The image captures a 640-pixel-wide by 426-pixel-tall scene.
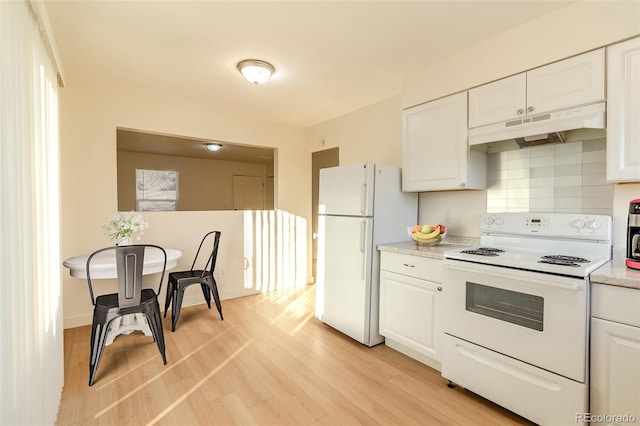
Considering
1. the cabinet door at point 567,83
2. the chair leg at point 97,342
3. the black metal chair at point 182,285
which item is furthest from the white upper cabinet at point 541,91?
the chair leg at point 97,342

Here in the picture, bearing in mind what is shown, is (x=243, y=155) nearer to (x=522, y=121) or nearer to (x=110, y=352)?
(x=110, y=352)

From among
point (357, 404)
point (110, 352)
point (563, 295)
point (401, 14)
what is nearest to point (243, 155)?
point (110, 352)

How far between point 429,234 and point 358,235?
593 mm

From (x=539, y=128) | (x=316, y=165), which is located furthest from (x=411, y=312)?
(x=316, y=165)

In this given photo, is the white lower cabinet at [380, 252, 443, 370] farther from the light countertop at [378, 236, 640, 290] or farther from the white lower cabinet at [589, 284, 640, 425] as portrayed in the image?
the white lower cabinet at [589, 284, 640, 425]

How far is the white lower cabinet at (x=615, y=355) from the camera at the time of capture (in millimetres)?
1450

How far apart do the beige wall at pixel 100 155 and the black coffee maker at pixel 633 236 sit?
376 centimetres

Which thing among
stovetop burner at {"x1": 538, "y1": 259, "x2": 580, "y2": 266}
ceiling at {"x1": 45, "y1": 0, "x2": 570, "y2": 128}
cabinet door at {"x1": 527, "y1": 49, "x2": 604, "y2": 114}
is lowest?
stovetop burner at {"x1": 538, "y1": 259, "x2": 580, "y2": 266}

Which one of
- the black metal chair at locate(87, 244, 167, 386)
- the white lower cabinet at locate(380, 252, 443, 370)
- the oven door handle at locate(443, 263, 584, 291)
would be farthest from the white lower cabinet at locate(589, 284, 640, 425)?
the black metal chair at locate(87, 244, 167, 386)

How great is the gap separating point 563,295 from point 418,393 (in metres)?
1.07

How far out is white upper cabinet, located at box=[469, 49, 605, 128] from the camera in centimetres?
184

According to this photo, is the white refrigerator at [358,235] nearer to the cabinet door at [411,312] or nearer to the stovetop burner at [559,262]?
the cabinet door at [411,312]

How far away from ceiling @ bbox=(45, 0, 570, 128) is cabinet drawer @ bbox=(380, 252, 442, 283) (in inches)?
63.6

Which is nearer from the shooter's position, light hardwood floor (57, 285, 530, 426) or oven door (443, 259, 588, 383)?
oven door (443, 259, 588, 383)
